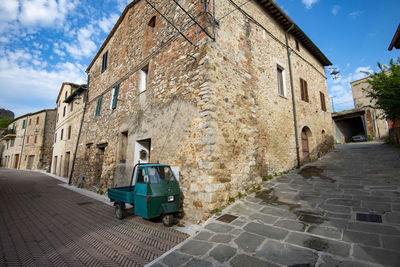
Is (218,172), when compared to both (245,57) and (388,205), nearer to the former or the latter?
(388,205)

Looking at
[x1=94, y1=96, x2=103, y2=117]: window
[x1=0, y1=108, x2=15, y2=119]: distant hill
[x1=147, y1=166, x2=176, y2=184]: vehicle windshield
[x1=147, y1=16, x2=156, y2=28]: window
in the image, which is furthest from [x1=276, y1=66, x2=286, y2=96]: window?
[x1=0, y1=108, x2=15, y2=119]: distant hill

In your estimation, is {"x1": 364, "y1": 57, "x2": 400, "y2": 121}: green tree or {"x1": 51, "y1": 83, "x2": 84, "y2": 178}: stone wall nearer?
{"x1": 364, "y1": 57, "x2": 400, "y2": 121}: green tree

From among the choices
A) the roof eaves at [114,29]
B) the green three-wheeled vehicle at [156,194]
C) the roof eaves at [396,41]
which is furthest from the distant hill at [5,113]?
→ the roof eaves at [396,41]

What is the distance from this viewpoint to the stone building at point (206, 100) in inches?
175

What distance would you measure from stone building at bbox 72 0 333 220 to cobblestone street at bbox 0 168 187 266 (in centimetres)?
120

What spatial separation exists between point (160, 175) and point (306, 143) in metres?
7.89

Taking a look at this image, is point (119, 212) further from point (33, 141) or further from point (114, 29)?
point (33, 141)

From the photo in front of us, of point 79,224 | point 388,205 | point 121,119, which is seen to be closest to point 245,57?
point 388,205

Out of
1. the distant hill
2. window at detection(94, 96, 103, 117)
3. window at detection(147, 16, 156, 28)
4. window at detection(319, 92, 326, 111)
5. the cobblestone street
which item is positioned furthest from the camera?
the distant hill

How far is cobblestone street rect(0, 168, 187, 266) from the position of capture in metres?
2.71

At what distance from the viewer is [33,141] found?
2195 centimetres

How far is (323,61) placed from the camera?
1192cm

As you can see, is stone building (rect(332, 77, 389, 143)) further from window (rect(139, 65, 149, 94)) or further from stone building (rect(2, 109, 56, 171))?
stone building (rect(2, 109, 56, 171))

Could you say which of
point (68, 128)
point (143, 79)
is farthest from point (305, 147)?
point (68, 128)
